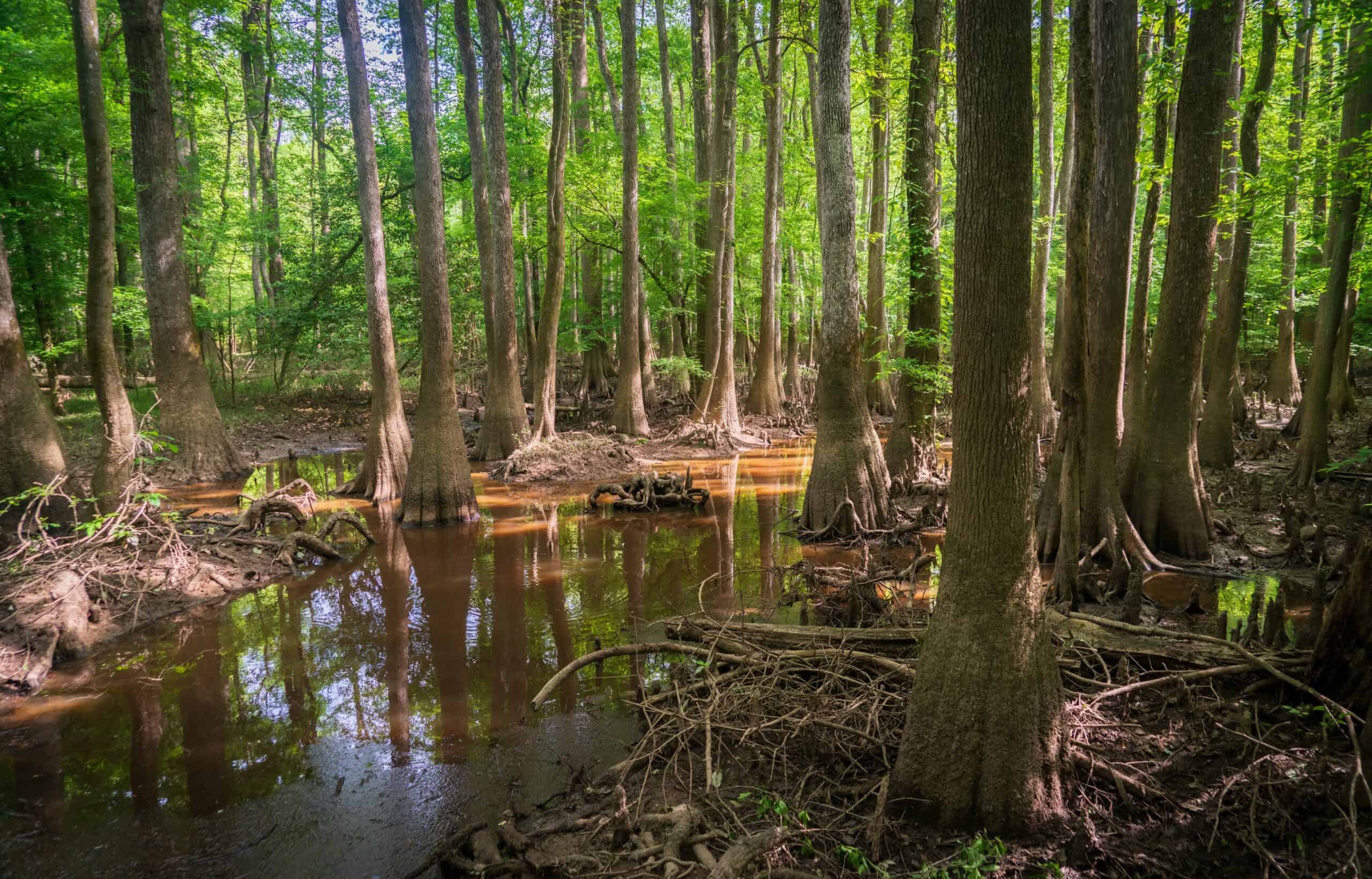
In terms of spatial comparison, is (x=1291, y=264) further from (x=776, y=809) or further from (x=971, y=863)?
(x=776, y=809)

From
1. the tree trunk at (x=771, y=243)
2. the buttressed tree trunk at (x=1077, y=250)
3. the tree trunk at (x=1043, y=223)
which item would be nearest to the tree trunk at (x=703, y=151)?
the tree trunk at (x=771, y=243)

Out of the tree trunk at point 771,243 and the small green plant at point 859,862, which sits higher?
the tree trunk at point 771,243

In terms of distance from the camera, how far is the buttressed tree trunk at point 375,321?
11.7 m

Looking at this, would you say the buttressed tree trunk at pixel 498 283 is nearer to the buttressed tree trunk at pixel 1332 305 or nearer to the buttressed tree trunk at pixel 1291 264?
the buttressed tree trunk at pixel 1332 305

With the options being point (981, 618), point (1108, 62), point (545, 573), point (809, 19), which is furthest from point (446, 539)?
point (809, 19)

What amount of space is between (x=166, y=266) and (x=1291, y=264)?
23.7 m

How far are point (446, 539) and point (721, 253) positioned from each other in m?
10.6

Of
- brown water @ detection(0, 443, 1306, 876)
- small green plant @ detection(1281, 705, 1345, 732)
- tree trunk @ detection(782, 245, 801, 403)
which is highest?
tree trunk @ detection(782, 245, 801, 403)

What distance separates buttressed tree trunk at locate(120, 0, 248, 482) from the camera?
1215 centimetres

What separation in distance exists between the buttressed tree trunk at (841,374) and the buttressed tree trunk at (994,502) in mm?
6092

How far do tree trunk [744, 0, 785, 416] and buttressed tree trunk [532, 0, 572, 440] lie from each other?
4313 millimetres

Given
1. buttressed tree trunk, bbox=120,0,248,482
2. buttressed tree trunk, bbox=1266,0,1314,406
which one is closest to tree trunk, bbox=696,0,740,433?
buttressed tree trunk, bbox=120,0,248,482

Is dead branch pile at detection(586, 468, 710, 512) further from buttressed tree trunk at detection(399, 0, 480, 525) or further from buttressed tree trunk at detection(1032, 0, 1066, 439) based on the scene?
buttressed tree trunk at detection(1032, 0, 1066, 439)

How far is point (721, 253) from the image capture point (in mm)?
17438
